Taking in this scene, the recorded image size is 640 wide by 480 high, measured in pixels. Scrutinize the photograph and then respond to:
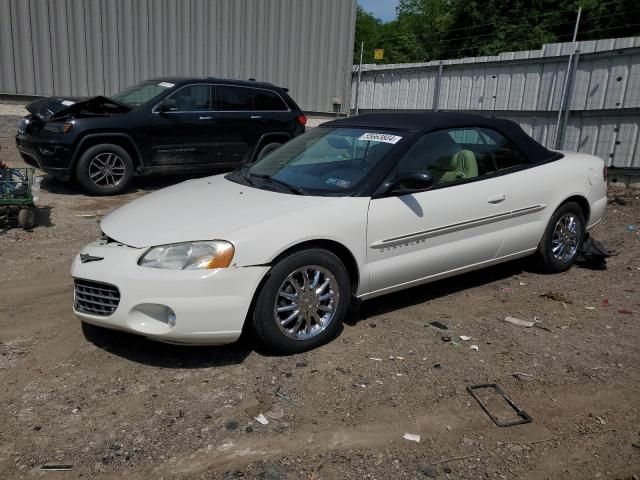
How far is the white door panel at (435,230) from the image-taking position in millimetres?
3916

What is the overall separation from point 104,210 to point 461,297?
5.13 meters

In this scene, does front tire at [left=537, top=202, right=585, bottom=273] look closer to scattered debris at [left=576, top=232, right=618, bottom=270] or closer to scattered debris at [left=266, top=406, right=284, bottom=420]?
scattered debris at [left=576, top=232, right=618, bottom=270]

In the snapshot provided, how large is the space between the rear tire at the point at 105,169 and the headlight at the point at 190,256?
5.37m

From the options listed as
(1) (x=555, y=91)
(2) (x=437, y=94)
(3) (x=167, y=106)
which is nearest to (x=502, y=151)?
(3) (x=167, y=106)

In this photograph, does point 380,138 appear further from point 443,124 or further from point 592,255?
point 592,255

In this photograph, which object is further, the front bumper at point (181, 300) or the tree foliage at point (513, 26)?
the tree foliage at point (513, 26)

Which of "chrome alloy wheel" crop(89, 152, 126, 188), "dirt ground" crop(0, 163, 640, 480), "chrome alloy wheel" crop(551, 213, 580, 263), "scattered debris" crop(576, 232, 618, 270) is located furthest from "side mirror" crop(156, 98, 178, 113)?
"scattered debris" crop(576, 232, 618, 270)

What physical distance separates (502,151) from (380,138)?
121cm

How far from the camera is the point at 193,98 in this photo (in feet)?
29.3

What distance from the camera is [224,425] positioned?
9.53 ft

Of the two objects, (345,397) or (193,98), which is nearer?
(345,397)

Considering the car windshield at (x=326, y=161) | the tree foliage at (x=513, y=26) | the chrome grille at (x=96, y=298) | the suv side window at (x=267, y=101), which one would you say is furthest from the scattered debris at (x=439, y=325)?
the tree foliage at (x=513, y=26)

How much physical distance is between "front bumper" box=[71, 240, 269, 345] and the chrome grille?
4 centimetres

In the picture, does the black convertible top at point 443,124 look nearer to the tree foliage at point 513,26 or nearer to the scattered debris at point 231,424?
the scattered debris at point 231,424
